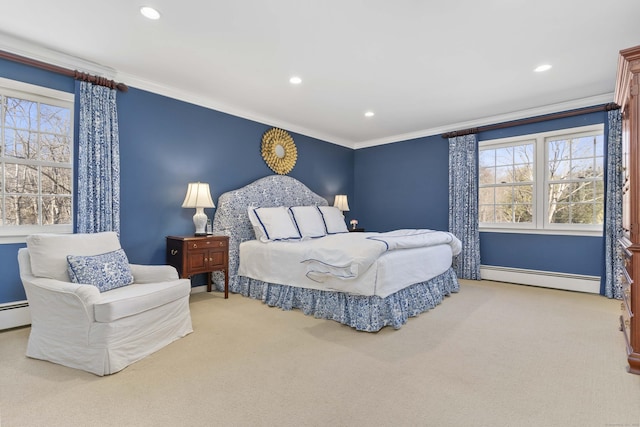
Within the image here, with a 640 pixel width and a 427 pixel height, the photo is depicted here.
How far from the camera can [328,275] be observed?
9.80 feet

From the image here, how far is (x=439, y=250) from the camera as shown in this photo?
378 centimetres

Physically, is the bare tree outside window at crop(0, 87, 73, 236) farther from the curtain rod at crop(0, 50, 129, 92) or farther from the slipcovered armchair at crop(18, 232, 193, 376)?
the slipcovered armchair at crop(18, 232, 193, 376)

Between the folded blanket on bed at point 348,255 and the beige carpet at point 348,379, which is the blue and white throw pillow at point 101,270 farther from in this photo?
the folded blanket on bed at point 348,255

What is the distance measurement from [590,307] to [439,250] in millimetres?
1701

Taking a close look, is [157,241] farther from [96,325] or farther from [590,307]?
[590,307]

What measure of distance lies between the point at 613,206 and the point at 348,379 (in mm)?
4087

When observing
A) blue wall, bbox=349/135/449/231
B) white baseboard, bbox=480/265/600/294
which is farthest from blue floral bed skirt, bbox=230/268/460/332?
blue wall, bbox=349/135/449/231

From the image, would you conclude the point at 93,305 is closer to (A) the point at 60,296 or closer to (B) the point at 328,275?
(A) the point at 60,296

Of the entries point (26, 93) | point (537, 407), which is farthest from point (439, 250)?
point (26, 93)

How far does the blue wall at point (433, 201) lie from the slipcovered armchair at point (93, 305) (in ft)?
14.2

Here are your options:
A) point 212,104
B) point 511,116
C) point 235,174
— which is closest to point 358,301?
point 235,174

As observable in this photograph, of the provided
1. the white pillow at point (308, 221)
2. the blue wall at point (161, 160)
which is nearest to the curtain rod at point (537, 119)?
the white pillow at point (308, 221)

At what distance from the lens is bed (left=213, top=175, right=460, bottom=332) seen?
2.78 meters

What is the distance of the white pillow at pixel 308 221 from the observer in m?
4.48
